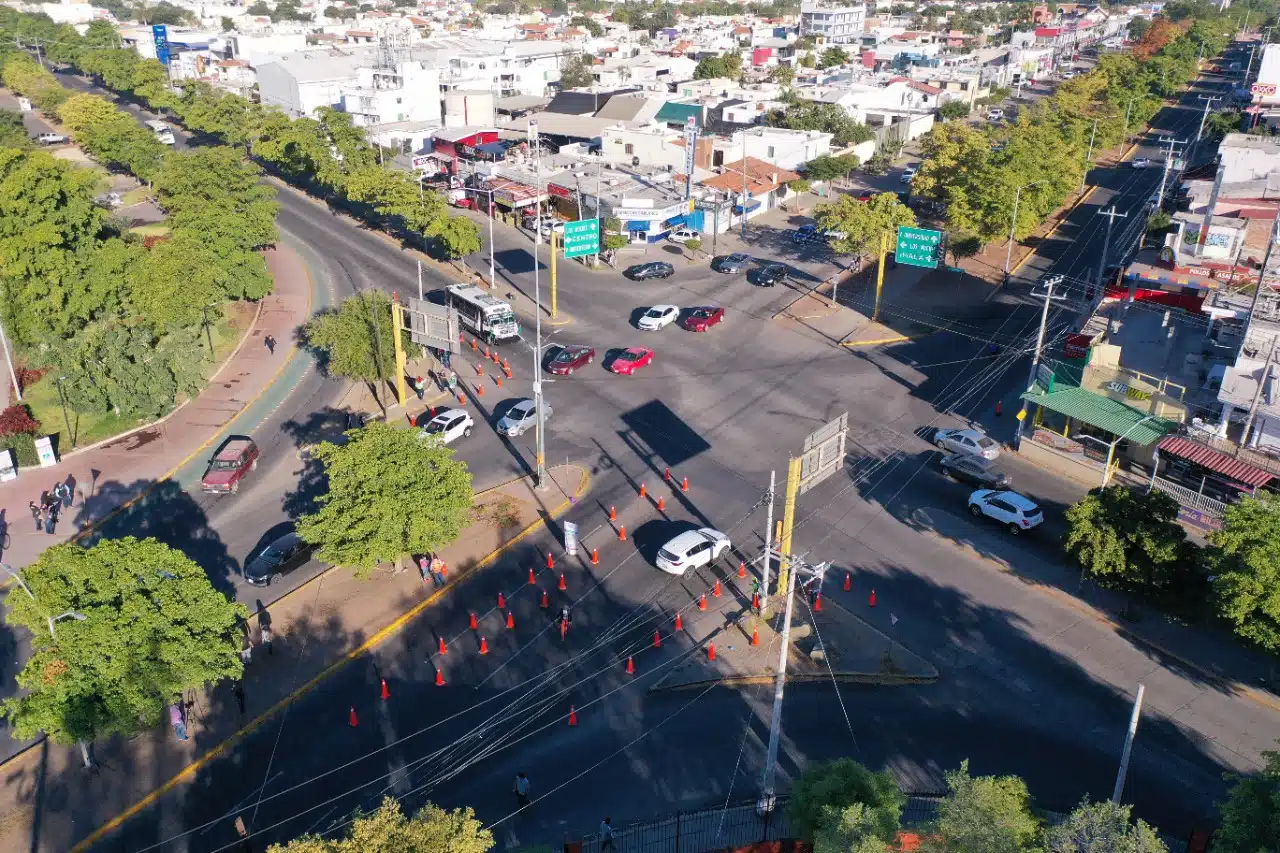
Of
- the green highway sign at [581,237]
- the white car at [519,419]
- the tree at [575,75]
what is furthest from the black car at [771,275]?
the tree at [575,75]

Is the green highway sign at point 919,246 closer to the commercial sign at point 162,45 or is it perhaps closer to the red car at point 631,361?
the red car at point 631,361

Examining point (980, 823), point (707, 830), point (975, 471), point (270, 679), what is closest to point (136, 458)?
point (270, 679)

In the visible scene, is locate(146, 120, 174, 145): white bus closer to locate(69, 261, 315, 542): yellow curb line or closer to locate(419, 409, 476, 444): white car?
locate(69, 261, 315, 542): yellow curb line

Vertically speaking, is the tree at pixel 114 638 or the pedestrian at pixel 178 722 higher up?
the tree at pixel 114 638

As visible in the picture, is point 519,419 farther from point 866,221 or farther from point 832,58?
point 832,58

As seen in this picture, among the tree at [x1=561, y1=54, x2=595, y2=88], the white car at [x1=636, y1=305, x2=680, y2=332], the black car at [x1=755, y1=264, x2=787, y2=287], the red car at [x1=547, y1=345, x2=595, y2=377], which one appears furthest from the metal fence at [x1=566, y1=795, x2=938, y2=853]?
the tree at [x1=561, y1=54, x2=595, y2=88]

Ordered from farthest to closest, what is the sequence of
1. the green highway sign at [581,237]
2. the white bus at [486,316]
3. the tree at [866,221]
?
the tree at [866,221] < the green highway sign at [581,237] < the white bus at [486,316]
